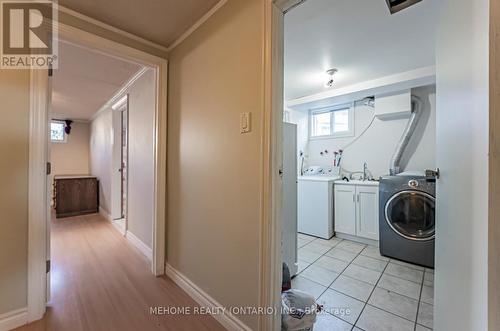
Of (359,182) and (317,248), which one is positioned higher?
(359,182)

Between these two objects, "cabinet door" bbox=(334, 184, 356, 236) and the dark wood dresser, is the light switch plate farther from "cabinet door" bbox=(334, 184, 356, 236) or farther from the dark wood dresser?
the dark wood dresser

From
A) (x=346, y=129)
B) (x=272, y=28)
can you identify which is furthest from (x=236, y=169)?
(x=346, y=129)

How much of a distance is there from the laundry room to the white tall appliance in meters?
0.01

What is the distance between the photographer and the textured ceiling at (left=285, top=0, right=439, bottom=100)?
1596 millimetres

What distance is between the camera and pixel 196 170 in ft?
5.73

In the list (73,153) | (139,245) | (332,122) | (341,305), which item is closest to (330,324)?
(341,305)

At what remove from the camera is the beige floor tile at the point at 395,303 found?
1581 mm

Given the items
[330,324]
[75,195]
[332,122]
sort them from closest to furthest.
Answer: [330,324] → [332,122] → [75,195]

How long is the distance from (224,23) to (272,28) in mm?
504

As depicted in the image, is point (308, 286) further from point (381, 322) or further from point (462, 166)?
point (462, 166)

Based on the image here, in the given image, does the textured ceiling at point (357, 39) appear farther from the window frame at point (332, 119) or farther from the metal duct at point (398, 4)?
the window frame at point (332, 119)

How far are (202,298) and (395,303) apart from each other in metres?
1.55

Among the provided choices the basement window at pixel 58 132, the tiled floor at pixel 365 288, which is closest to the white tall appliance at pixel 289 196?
the tiled floor at pixel 365 288

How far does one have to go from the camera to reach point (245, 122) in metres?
1.32
